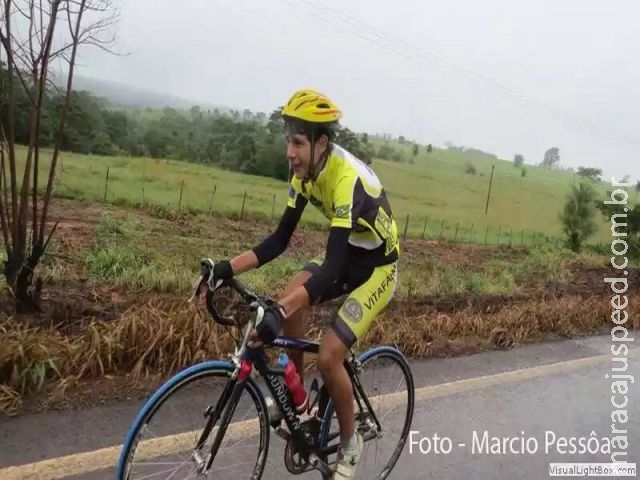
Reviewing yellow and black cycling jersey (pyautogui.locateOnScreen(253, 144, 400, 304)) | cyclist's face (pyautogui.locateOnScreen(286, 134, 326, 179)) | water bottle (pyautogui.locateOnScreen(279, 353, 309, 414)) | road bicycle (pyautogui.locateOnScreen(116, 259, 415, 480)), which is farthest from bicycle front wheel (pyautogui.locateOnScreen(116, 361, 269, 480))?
cyclist's face (pyautogui.locateOnScreen(286, 134, 326, 179))

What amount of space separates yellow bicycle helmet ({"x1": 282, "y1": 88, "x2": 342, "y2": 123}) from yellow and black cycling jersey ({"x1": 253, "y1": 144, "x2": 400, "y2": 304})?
20cm

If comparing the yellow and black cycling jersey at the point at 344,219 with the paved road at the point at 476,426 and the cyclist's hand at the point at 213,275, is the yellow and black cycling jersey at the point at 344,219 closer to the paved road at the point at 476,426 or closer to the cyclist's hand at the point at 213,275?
the cyclist's hand at the point at 213,275

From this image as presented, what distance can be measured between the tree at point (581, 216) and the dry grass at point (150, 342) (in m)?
15.7

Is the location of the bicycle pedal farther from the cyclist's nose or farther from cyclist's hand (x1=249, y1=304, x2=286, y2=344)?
the cyclist's nose

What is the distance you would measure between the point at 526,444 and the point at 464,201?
73.5 ft

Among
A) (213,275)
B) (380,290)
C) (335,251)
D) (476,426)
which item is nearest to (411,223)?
(476,426)

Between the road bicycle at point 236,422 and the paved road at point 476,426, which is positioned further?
the paved road at point 476,426

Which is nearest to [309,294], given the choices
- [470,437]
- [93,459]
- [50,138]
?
[93,459]

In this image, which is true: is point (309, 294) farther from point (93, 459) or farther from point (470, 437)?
point (470, 437)

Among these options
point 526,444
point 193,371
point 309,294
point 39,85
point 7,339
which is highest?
point 39,85

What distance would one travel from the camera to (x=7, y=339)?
380 centimetres

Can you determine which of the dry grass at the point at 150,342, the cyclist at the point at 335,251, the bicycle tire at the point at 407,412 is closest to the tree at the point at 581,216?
the dry grass at the point at 150,342

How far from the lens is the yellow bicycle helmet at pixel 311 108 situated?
273 centimetres

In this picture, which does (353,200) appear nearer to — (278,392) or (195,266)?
(278,392)
